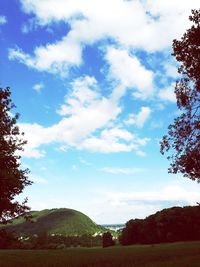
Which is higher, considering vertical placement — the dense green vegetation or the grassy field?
the dense green vegetation

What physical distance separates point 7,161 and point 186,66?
713 inches

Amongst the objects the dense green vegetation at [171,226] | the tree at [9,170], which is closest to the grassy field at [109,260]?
the tree at [9,170]

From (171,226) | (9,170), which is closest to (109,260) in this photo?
(9,170)

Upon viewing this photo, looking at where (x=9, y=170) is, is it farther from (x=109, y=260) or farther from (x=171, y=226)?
(x=171, y=226)

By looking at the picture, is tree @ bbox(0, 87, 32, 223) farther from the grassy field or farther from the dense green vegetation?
the dense green vegetation

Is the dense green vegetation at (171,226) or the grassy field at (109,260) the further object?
the dense green vegetation at (171,226)

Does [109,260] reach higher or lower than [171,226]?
lower

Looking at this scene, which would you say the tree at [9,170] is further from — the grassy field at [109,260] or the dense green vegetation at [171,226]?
the dense green vegetation at [171,226]

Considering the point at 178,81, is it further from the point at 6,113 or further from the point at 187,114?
the point at 6,113

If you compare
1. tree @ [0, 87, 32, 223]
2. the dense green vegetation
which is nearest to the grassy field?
tree @ [0, 87, 32, 223]

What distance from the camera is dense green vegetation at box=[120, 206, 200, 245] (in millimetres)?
133625

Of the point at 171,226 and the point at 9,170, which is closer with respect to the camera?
the point at 9,170

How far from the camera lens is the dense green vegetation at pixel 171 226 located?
438 feet

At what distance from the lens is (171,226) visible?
454 ft
